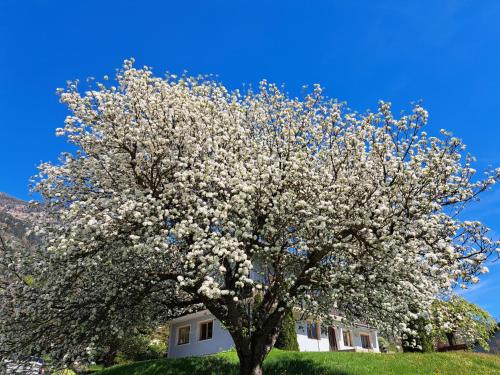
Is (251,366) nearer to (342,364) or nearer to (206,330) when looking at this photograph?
(342,364)

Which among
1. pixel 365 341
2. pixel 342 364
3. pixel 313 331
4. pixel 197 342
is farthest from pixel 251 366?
pixel 365 341

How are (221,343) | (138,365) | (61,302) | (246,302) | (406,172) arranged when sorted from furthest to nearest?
(221,343)
(138,365)
(246,302)
(61,302)
(406,172)

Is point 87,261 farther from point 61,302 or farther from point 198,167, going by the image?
point 198,167

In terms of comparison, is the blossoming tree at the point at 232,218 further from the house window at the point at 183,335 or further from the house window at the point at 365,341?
the house window at the point at 365,341

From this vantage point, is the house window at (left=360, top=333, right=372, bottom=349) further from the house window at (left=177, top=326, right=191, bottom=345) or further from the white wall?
the house window at (left=177, top=326, right=191, bottom=345)

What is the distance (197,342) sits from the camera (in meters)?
40.5

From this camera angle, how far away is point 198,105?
17.2 m

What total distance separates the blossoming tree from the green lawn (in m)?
6.89

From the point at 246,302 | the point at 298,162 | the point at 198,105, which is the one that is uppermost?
the point at 198,105

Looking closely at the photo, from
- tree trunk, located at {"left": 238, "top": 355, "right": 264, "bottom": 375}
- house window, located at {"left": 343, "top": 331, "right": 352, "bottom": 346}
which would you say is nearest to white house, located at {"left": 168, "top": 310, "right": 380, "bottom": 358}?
house window, located at {"left": 343, "top": 331, "right": 352, "bottom": 346}

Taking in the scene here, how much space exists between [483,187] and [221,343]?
95.0 ft

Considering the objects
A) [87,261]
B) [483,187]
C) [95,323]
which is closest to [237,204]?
[87,261]

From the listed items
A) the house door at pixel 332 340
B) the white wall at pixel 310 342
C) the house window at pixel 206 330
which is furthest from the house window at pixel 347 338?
the house window at pixel 206 330

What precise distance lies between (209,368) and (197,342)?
1451 centimetres
